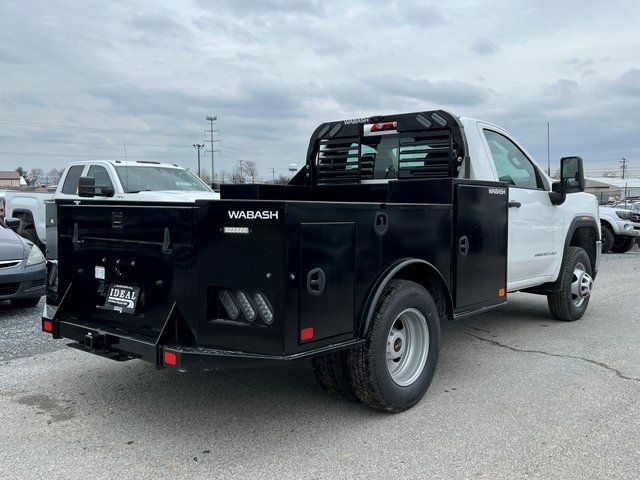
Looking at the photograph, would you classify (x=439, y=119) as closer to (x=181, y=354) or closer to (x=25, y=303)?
(x=181, y=354)

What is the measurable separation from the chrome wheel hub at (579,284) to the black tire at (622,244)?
37.0 feet

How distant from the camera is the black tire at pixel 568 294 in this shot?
22.1ft

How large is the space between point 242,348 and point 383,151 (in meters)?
3.06

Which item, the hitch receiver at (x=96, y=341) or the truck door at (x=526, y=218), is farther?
the truck door at (x=526, y=218)

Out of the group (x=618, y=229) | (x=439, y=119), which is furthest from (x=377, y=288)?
(x=618, y=229)

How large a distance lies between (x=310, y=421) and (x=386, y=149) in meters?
2.89

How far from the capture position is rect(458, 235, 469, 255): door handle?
4.68 meters

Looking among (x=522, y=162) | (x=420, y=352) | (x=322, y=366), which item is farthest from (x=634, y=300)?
(x=322, y=366)

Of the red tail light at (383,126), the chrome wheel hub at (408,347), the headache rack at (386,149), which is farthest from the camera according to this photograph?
the red tail light at (383,126)

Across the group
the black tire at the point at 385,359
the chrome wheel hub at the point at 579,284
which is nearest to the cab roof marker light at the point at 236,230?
the black tire at the point at 385,359

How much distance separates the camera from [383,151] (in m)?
5.82

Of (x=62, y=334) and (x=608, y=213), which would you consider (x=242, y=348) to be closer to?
(x=62, y=334)

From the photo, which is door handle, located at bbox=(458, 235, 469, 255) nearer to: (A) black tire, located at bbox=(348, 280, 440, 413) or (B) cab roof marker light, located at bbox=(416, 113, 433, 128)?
(A) black tire, located at bbox=(348, 280, 440, 413)

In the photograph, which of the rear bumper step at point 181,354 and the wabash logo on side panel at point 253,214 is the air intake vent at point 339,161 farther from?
the wabash logo on side panel at point 253,214
